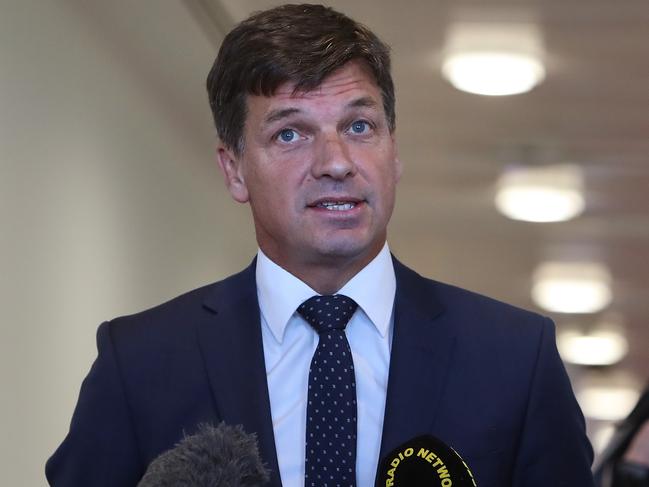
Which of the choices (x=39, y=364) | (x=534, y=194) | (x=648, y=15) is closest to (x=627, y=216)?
(x=534, y=194)

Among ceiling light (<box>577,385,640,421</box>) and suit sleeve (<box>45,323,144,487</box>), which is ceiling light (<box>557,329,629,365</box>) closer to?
ceiling light (<box>577,385,640,421</box>)

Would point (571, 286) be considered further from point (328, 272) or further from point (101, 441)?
point (101, 441)

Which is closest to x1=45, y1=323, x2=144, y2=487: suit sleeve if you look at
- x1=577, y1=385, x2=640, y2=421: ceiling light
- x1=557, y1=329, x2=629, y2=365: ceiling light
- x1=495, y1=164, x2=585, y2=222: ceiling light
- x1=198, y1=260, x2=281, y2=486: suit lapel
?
x1=198, y1=260, x2=281, y2=486: suit lapel

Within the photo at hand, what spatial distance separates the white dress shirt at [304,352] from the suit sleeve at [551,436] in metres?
0.20

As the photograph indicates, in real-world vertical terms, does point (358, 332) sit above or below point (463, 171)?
below

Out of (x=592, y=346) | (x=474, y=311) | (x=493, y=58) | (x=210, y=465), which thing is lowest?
(x=210, y=465)

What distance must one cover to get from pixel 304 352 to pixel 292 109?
353 mm

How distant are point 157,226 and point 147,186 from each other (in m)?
0.27

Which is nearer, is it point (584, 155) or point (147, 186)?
point (147, 186)

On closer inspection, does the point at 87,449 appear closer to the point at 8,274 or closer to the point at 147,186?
the point at 8,274

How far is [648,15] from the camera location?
545cm

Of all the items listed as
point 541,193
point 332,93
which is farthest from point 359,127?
point 541,193

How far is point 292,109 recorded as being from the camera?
219 centimetres

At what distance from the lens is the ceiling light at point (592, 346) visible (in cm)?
1306
